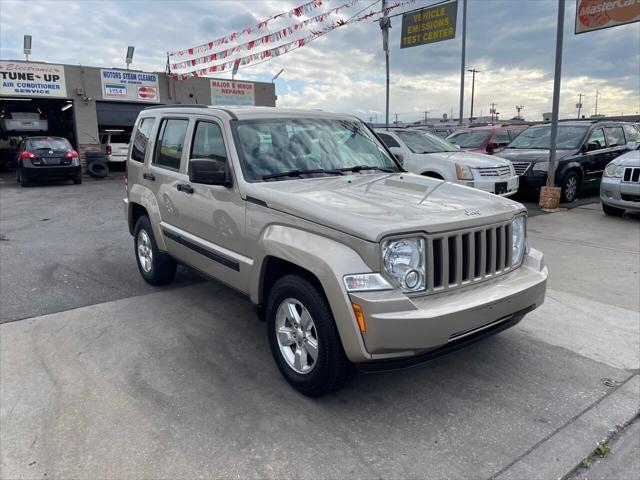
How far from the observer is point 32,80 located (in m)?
20.2

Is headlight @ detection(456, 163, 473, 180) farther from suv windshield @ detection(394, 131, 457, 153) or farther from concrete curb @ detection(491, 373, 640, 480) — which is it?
concrete curb @ detection(491, 373, 640, 480)

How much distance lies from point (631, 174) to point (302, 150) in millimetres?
7288

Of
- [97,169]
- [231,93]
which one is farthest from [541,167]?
[231,93]

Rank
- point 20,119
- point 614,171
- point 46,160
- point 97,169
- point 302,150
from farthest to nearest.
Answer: point 20,119
point 97,169
point 46,160
point 614,171
point 302,150

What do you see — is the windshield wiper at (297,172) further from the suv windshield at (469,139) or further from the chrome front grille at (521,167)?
the suv windshield at (469,139)

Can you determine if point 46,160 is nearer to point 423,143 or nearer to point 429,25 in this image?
point 423,143

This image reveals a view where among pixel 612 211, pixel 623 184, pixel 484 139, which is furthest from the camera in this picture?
pixel 484 139

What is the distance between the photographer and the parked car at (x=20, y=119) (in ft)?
71.3

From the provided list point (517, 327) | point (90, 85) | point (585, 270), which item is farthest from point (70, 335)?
point (90, 85)

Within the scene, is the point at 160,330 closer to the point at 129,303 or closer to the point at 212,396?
the point at 129,303

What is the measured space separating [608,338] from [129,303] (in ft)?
14.8

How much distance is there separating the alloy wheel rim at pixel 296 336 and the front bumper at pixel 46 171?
1558cm

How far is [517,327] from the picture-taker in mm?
4301

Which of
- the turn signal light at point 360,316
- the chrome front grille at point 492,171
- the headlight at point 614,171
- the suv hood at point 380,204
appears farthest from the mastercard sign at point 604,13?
the turn signal light at point 360,316
